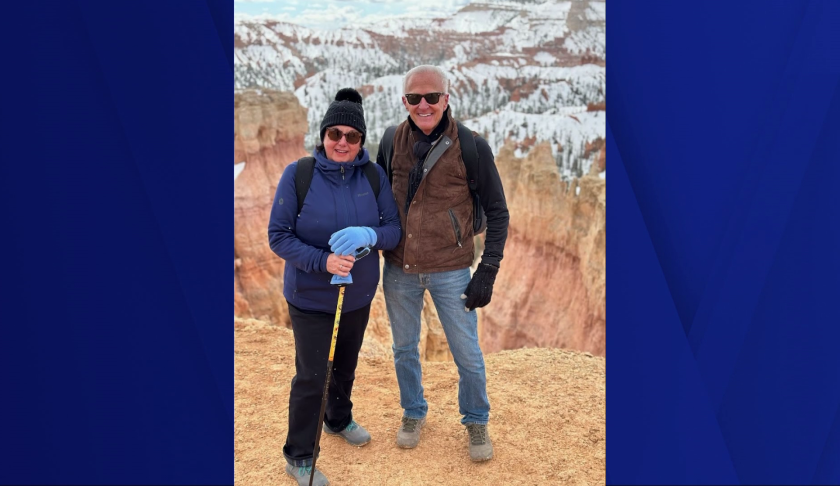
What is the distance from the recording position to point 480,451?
3.83m

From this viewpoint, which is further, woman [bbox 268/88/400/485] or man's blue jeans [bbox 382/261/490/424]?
man's blue jeans [bbox 382/261/490/424]

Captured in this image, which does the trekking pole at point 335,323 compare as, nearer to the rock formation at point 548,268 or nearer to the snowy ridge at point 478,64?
the rock formation at point 548,268

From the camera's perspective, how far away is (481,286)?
3502 millimetres

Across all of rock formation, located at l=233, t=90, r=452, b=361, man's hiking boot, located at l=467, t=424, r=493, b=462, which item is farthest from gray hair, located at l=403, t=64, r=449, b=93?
rock formation, located at l=233, t=90, r=452, b=361

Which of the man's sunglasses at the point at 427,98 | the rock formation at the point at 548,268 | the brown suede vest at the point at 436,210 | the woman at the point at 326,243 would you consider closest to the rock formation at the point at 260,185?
the rock formation at the point at 548,268

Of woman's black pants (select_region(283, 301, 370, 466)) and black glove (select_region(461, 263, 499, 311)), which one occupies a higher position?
black glove (select_region(461, 263, 499, 311))

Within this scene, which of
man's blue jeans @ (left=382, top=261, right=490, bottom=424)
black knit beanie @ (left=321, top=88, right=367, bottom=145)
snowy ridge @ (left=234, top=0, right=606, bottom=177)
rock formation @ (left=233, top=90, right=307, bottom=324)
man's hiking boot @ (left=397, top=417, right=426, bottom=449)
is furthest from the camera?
snowy ridge @ (left=234, top=0, right=606, bottom=177)

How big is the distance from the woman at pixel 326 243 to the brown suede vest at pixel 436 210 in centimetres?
12

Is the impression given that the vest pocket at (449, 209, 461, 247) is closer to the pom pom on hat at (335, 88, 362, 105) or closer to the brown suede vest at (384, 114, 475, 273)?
the brown suede vest at (384, 114, 475, 273)

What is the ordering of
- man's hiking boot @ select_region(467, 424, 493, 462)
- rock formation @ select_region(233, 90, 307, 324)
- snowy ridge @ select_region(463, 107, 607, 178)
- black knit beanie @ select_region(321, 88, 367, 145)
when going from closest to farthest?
black knit beanie @ select_region(321, 88, 367, 145) < man's hiking boot @ select_region(467, 424, 493, 462) < rock formation @ select_region(233, 90, 307, 324) < snowy ridge @ select_region(463, 107, 607, 178)

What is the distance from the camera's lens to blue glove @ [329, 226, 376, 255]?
3102mm

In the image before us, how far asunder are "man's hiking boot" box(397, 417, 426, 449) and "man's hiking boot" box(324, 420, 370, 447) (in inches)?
8.6
